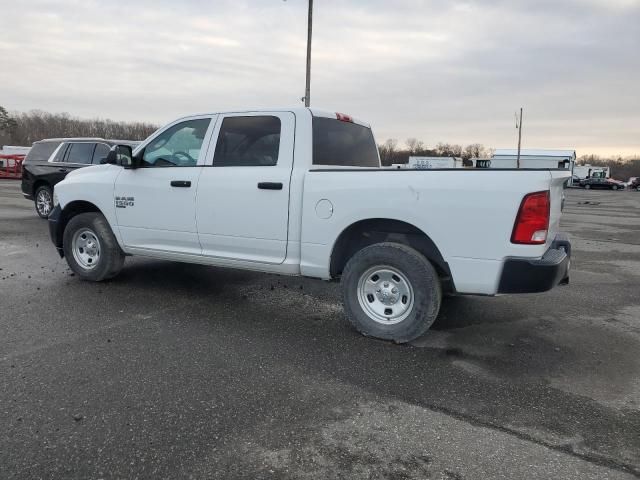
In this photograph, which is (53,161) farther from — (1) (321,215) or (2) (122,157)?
(1) (321,215)

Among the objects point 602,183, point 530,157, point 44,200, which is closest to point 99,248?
point 44,200

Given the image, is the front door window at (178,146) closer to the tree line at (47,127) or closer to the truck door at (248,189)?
the truck door at (248,189)

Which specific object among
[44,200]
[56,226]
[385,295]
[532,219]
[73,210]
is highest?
[532,219]

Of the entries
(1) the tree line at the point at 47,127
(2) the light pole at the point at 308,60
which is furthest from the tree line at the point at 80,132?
(2) the light pole at the point at 308,60

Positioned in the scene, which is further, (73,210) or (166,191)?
(73,210)

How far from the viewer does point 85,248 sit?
6184 millimetres

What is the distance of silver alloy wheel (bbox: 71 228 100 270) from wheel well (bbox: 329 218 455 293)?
3.20 meters

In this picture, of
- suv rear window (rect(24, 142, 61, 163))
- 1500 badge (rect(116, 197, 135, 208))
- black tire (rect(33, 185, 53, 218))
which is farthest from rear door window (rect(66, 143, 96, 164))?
1500 badge (rect(116, 197, 135, 208))

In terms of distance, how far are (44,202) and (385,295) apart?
10.8 meters

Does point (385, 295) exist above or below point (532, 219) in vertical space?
below

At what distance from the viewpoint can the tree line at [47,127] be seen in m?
89.4

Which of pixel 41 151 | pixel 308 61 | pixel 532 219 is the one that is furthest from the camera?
pixel 308 61

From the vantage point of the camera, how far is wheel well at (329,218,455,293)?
4285mm

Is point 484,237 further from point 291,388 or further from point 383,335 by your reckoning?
point 291,388
